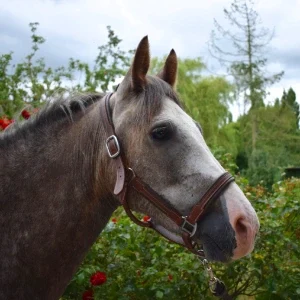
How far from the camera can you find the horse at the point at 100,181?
209cm

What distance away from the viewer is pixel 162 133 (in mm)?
2182

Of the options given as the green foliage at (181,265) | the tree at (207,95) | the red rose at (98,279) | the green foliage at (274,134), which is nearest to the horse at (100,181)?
the red rose at (98,279)

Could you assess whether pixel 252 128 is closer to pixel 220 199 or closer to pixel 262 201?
pixel 262 201

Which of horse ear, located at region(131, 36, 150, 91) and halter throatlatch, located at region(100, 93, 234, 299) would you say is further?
horse ear, located at region(131, 36, 150, 91)

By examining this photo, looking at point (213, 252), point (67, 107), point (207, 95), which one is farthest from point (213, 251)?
point (207, 95)

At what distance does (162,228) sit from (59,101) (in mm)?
780

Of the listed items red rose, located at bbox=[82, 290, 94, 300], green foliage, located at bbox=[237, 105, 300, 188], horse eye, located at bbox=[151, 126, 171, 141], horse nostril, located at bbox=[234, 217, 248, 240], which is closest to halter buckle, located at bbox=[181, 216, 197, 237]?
horse nostril, located at bbox=[234, 217, 248, 240]

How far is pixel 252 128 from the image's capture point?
26.3 m

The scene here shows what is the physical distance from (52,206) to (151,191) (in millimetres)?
449

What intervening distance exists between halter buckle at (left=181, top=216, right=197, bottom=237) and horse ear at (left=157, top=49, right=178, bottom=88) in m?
0.75

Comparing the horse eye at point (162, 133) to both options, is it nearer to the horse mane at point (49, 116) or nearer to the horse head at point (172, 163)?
the horse head at point (172, 163)

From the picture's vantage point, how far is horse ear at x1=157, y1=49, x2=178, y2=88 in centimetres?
255

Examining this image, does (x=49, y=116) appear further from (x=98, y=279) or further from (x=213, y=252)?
(x=98, y=279)

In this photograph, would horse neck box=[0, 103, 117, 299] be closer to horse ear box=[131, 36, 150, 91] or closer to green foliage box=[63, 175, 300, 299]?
horse ear box=[131, 36, 150, 91]
